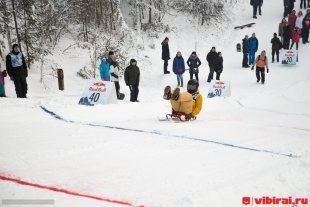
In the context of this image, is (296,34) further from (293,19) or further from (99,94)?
(99,94)

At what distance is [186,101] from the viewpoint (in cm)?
804

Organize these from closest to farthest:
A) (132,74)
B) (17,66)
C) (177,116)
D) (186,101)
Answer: (186,101), (177,116), (17,66), (132,74)

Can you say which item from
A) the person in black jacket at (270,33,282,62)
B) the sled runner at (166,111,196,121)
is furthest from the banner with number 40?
the sled runner at (166,111,196,121)

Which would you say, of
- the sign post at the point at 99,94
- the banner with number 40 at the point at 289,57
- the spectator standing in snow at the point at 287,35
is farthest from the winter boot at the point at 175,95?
the spectator standing in snow at the point at 287,35

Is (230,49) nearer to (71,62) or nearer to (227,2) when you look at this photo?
(227,2)

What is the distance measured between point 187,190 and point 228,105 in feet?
26.6

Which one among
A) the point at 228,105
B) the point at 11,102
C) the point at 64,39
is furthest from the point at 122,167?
the point at 64,39

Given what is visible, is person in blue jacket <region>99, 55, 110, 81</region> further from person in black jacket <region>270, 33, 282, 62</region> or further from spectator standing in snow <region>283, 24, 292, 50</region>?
spectator standing in snow <region>283, 24, 292, 50</region>

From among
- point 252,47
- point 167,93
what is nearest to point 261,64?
point 252,47

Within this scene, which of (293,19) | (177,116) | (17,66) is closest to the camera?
(177,116)

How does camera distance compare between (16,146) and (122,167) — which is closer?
(122,167)

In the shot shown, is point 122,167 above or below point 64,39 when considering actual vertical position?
below

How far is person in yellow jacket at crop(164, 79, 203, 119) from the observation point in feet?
25.6

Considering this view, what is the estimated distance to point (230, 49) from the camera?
2148cm
